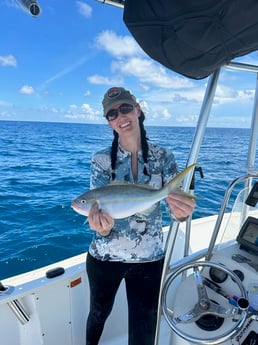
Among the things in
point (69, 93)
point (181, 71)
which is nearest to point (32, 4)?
point (181, 71)

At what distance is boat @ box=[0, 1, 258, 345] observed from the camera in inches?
52.0

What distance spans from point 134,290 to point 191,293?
341mm

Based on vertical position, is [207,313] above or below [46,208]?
above

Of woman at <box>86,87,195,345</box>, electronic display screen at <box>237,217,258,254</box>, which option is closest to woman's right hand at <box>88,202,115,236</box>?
woman at <box>86,87,195,345</box>

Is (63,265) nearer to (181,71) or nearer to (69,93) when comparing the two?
(181,71)

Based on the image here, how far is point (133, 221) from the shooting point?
155cm

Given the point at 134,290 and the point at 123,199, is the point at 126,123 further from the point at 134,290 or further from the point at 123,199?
the point at 134,290

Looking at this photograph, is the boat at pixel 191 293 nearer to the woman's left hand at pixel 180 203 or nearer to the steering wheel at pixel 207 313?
the steering wheel at pixel 207 313

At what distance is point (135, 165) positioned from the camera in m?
1.59

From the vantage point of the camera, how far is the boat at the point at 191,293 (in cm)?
132

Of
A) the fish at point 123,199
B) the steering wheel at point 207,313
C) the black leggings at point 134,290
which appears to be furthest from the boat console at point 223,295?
the fish at point 123,199

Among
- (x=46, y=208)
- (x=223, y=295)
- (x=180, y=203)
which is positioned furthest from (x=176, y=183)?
(x=46, y=208)

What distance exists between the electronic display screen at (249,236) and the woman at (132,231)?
0.52 m

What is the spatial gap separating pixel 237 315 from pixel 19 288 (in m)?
1.28
